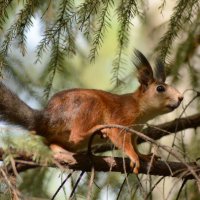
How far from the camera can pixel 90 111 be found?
3.25m

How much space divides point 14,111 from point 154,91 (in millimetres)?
1024

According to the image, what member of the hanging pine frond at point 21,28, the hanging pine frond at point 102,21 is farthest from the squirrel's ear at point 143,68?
the hanging pine frond at point 21,28

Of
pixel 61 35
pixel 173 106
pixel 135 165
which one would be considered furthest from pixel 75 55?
pixel 135 165

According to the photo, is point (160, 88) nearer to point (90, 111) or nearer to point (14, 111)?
point (90, 111)

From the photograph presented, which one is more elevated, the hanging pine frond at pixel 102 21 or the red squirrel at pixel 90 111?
the hanging pine frond at pixel 102 21

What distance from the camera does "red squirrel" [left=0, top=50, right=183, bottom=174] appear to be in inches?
121

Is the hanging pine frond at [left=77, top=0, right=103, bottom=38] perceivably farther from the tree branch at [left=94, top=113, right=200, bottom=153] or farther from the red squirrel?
the tree branch at [left=94, top=113, right=200, bottom=153]

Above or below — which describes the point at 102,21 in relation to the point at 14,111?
above

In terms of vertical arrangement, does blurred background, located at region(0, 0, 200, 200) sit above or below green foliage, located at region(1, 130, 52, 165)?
above

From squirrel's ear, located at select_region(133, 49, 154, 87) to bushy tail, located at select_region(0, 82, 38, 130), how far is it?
70cm

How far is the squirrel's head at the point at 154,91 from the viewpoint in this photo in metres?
3.47

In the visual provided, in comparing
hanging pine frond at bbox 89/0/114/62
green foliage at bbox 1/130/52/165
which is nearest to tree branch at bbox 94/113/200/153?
hanging pine frond at bbox 89/0/114/62

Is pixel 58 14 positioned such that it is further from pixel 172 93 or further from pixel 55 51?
pixel 172 93

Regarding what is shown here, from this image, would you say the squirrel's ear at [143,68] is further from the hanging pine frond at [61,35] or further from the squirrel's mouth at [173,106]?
the hanging pine frond at [61,35]
